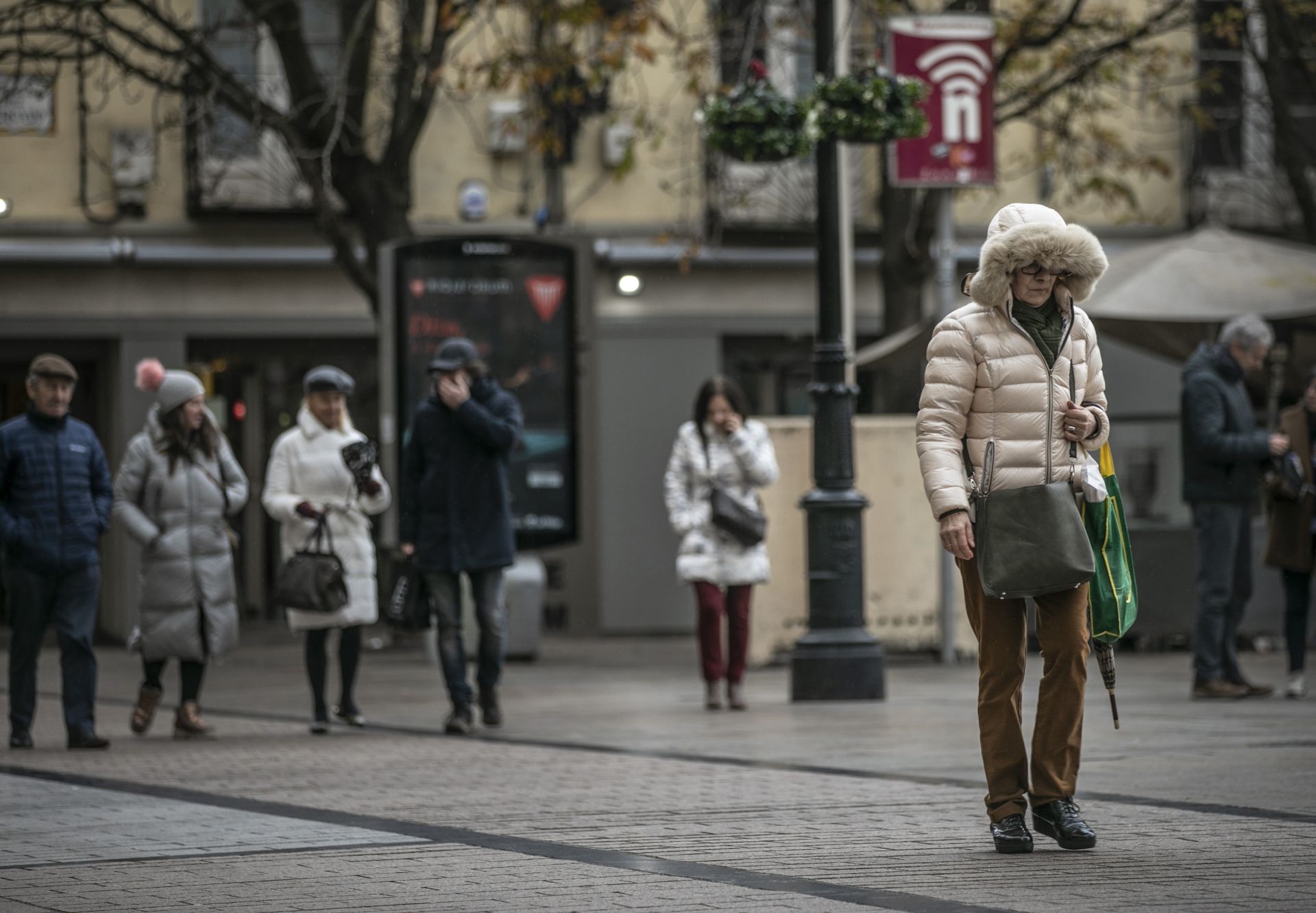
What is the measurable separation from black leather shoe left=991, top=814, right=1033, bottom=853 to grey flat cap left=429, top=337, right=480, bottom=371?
5.16 m

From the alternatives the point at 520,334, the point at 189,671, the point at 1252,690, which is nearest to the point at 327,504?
the point at 189,671

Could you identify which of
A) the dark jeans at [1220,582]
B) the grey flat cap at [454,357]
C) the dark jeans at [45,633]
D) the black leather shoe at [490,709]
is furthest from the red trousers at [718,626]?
the dark jeans at [45,633]

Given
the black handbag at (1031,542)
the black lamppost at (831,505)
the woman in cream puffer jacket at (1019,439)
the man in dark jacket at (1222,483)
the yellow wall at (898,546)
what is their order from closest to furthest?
the black handbag at (1031,542) < the woman in cream puffer jacket at (1019,439) < the man in dark jacket at (1222,483) < the black lamppost at (831,505) < the yellow wall at (898,546)

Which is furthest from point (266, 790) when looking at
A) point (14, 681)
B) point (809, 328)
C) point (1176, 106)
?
point (1176, 106)

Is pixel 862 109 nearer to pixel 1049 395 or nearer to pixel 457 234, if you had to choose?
pixel 1049 395

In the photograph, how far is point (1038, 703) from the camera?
6207mm

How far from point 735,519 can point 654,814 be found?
4825mm

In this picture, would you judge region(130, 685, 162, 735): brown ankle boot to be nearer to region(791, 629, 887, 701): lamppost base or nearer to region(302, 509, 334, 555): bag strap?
region(302, 509, 334, 555): bag strap

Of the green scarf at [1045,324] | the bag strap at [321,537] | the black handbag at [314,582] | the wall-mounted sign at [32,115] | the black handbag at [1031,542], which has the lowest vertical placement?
the black handbag at [314,582]

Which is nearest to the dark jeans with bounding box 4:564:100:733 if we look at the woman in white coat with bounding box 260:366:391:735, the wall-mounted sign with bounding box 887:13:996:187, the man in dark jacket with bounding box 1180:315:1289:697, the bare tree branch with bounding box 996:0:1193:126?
the woman in white coat with bounding box 260:366:391:735

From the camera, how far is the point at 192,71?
53.9ft

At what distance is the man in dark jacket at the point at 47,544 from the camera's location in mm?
10258

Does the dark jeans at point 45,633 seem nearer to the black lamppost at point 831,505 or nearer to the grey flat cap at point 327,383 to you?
the grey flat cap at point 327,383

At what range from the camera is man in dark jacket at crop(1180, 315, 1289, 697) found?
11500 mm
